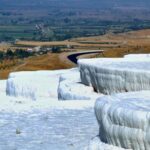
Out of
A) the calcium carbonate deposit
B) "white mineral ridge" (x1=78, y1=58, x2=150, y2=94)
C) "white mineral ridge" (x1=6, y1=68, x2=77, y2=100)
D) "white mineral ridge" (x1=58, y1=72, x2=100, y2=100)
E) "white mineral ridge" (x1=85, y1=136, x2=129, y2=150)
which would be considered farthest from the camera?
"white mineral ridge" (x1=6, y1=68, x2=77, y2=100)

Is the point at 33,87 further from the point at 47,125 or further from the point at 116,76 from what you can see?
the point at 47,125

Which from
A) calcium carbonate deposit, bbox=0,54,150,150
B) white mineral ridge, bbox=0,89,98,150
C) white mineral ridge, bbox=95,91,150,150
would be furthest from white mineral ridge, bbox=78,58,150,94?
white mineral ridge, bbox=95,91,150,150

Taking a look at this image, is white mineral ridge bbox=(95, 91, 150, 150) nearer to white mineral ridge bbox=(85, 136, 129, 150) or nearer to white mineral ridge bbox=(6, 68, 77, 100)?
white mineral ridge bbox=(85, 136, 129, 150)

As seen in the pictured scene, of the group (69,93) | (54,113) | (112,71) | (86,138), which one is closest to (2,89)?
(69,93)

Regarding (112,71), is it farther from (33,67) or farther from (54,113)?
(33,67)

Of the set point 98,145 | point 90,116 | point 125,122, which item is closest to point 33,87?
point 90,116

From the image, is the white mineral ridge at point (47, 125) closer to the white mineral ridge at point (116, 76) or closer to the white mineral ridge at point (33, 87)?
the white mineral ridge at point (116, 76)
